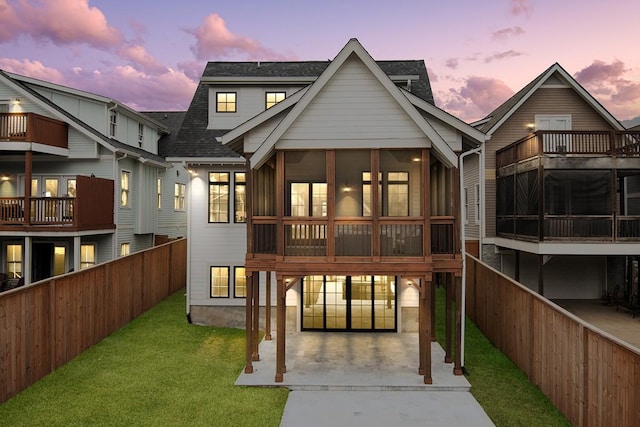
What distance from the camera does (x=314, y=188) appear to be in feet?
48.0

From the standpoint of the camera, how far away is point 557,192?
18812mm

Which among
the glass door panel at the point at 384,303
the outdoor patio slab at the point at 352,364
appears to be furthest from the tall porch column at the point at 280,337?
the glass door panel at the point at 384,303

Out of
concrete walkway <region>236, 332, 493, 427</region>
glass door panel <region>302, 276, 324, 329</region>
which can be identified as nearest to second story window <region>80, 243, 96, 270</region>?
concrete walkway <region>236, 332, 493, 427</region>

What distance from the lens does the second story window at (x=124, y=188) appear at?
20594 mm

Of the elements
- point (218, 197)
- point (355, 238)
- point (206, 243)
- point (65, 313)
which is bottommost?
point (65, 313)

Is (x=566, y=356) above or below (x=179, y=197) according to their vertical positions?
below

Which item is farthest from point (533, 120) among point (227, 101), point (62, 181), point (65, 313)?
point (62, 181)

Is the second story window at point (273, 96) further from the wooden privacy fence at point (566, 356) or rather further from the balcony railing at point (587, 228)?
the balcony railing at point (587, 228)

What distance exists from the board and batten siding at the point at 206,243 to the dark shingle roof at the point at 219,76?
0.91 m

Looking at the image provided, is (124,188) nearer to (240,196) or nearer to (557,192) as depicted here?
(240,196)

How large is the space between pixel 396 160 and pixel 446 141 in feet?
8.78

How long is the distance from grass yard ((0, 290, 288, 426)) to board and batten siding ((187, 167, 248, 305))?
2029 millimetres

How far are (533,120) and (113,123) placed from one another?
20528mm

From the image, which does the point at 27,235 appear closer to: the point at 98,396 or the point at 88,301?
the point at 88,301
